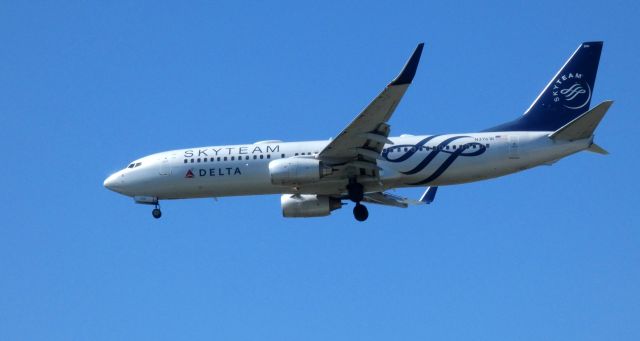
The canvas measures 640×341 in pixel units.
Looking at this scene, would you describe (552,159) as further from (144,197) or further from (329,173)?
(144,197)

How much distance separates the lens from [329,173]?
158 feet

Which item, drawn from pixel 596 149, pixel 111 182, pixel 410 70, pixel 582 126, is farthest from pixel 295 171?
pixel 596 149

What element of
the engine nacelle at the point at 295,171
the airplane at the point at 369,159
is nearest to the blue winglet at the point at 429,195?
the airplane at the point at 369,159

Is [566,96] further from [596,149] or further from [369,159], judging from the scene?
[369,159]

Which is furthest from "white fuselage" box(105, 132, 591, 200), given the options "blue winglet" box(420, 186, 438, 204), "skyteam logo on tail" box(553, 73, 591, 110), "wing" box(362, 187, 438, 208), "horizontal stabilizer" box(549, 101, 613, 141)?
"blue winglet" box(420, 186, 438, 204)

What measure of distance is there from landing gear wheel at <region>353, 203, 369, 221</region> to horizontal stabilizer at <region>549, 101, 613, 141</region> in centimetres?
862

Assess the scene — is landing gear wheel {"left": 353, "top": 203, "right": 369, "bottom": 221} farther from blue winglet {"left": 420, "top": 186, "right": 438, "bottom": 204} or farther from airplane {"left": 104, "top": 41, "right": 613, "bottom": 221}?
blue winglet {"left": 420, "top": 186, "right": 438, "bottom": 204}

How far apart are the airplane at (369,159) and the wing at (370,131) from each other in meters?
0.04

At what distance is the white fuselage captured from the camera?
48.0m

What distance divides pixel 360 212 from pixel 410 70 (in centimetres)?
1001

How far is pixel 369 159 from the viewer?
47938 millimetres

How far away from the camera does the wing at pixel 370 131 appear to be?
4247 centimetres

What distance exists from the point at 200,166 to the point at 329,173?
6076 millimetres

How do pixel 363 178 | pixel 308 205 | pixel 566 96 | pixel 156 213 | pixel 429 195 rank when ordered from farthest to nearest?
pixel 429 195 → pixel 156 213 → pixel 308 205 → pixel 566 96 → pixel 363 178
